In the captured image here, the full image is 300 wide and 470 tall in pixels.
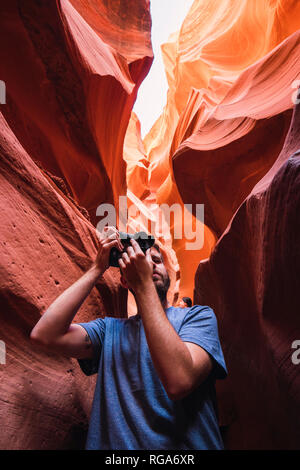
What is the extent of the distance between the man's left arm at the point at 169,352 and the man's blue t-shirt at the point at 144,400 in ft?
0.30

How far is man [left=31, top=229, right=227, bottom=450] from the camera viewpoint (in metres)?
1.17

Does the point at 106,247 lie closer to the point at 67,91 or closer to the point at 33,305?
the point at 33,305

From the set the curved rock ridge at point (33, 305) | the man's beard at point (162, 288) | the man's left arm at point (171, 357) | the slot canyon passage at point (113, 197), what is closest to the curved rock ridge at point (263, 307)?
the slot canyon passage at point (113, 197)

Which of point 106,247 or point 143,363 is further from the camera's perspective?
point 106,247

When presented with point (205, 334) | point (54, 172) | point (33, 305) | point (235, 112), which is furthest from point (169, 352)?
point (235, 112)

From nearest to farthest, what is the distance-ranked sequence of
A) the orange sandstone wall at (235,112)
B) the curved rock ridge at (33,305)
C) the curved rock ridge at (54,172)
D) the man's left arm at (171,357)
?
the man's left arm at (171,357) < the curved rock ridge at (33,305) < the curved rock ridge at (54,172) < the orange sandstone wall at (235,112)

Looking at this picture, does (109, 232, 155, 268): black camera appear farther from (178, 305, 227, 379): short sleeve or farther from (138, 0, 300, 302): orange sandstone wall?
(138, 0, 300, 302): orange sandstone wall

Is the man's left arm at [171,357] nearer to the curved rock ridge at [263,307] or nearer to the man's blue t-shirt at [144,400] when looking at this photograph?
the man's blue t-shirt at [144,400]

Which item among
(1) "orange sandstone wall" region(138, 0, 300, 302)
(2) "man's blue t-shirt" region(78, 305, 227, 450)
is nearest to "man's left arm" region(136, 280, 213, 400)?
(2) "man's blue t-shirt" region(78, 305, 227, 450)

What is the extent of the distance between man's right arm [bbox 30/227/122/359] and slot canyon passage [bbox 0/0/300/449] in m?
0.30

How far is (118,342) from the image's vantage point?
1.57 meters

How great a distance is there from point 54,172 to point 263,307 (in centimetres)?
332

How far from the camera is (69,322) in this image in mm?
1418

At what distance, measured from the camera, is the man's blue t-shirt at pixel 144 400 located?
1.20 metres
